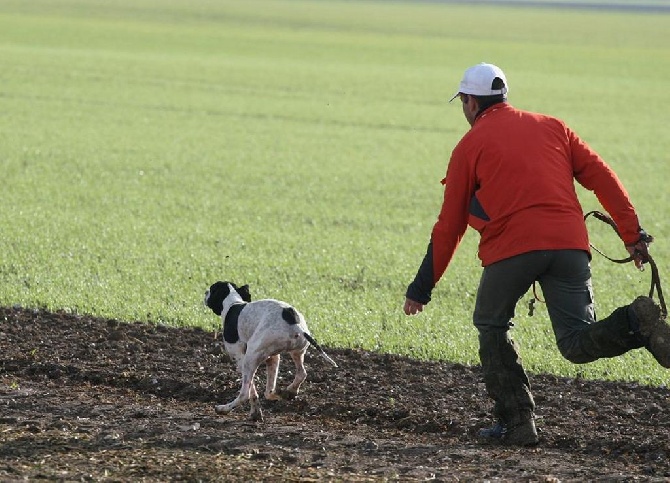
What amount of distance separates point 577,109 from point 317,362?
105ft

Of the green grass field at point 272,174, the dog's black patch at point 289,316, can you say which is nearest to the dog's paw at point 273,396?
the dog's black patch at point 289,316

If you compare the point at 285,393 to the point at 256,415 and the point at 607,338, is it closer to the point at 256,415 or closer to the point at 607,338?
the point at 256,415

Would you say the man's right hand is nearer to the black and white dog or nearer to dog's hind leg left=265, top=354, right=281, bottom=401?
the black and white dog

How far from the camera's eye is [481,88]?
775 cm

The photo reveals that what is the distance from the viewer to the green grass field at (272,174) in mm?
12562

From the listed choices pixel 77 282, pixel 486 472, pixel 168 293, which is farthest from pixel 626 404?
pixel 77 282

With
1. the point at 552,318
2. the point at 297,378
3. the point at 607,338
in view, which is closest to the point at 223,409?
the point at 297,378

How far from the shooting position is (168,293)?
503 inches

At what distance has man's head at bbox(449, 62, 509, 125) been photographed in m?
7.73

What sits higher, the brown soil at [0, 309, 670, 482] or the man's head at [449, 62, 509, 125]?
the man's head at [449, 62, 509, 125]

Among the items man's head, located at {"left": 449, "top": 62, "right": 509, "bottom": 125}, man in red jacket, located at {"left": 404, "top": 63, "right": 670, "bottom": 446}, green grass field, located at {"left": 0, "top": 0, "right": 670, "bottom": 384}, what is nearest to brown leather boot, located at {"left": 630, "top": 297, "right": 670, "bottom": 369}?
man in red jacket, located at {"left": 404, "top": 63, "right": 670, "bottom": 446}

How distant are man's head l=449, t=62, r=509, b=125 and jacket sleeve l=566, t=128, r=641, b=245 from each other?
20.2 inches

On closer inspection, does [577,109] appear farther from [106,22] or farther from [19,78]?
[106,22]

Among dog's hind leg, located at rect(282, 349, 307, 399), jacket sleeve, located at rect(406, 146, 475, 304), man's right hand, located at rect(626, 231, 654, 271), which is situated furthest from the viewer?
dog's hind leg, located at rect(282, 349, 307, 399)
